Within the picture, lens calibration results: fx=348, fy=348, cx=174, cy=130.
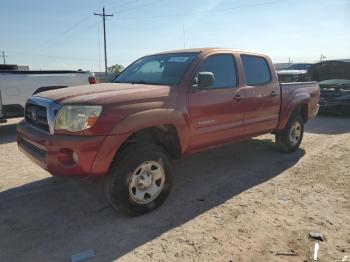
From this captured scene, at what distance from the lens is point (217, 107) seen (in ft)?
15.2

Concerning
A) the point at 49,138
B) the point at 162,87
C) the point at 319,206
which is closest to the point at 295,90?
the point at 319,206

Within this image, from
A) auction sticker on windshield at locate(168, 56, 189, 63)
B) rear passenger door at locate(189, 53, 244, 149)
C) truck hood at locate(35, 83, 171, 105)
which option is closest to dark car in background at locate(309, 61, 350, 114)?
rear passenger door at locate(189, 53, 244, 149)

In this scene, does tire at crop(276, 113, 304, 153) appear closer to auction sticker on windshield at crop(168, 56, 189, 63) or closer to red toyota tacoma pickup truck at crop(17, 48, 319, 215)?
red toyota tacoma pickup truck at crop(17, 48, 319, 215)

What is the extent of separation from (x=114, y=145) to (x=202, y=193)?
1571 mm

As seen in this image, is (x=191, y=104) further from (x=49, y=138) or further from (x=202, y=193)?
(x=49, y=138)

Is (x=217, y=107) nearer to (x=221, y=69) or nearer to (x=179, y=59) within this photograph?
(x=221, y=69)

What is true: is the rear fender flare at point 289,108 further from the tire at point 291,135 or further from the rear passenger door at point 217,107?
the rear passenger door at point 217,107

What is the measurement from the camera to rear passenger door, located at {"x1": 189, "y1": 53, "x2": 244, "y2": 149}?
4.38 meters

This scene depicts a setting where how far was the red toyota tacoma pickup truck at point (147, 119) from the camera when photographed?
346cm

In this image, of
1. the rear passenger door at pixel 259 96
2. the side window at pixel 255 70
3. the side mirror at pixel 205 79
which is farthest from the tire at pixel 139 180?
the side window at pixel 255 70

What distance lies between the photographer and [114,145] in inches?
138

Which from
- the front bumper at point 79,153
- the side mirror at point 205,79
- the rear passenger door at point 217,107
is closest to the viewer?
the front bumper at point 79,153

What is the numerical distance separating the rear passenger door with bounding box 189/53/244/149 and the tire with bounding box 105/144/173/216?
617mm

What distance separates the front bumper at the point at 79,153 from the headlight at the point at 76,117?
109 mm
